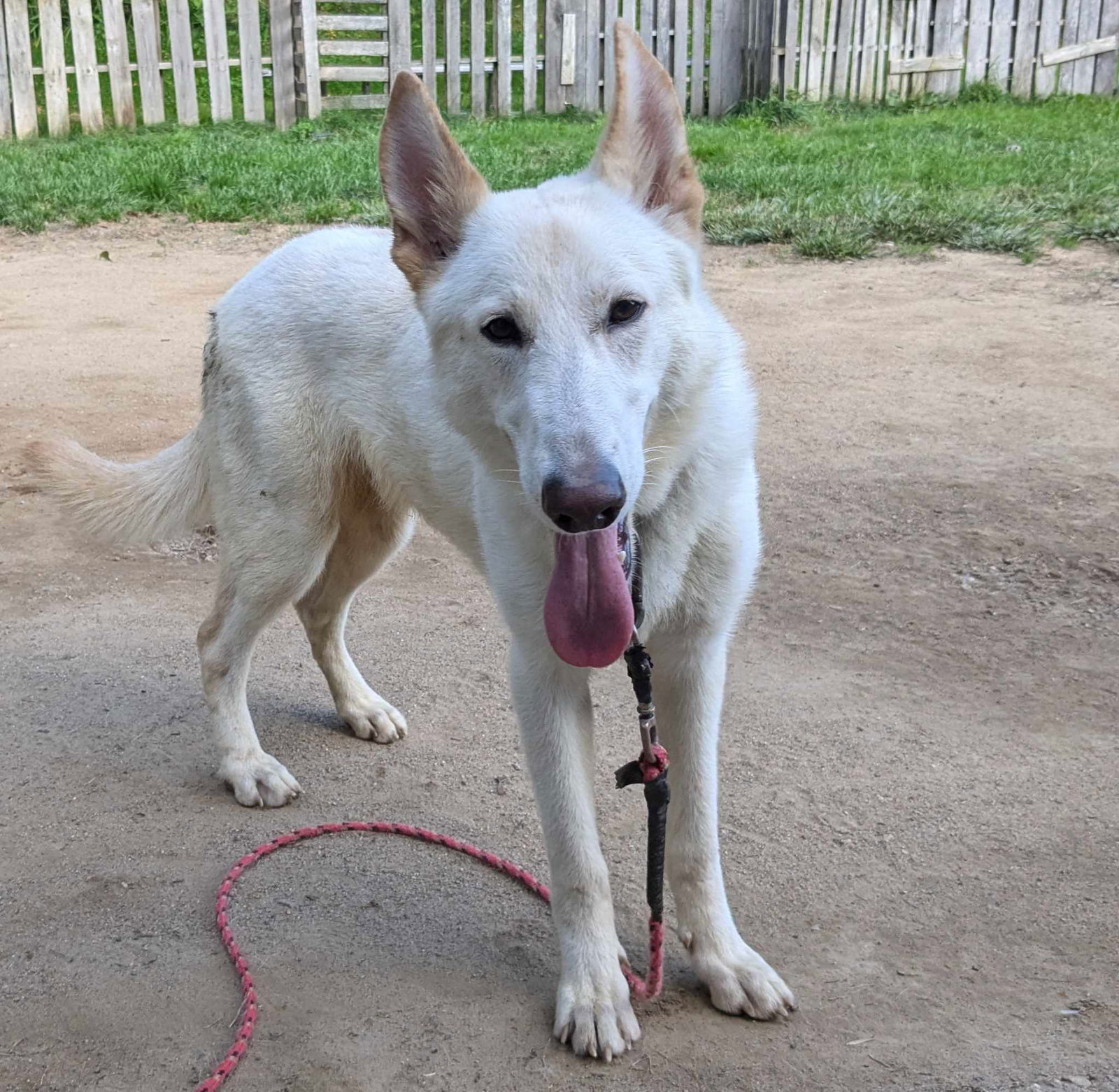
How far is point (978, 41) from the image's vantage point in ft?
45.3

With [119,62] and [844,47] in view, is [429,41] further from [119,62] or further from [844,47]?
[844,47]

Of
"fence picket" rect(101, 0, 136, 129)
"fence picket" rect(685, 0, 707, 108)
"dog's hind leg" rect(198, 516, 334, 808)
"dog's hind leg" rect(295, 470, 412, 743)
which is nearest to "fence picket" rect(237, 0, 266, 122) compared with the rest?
"fence picket" rect(101, 0, 136, 129)

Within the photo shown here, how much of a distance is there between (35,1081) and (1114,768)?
266 cm

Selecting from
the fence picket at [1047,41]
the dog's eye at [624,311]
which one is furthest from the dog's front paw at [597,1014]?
the fence picket at [1047,41]

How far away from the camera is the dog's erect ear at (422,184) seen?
2.52 metres

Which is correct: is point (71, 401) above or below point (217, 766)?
above

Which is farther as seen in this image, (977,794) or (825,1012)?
(977,794)

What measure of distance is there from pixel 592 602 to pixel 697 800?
610 mm

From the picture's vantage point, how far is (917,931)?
2740 millimetres

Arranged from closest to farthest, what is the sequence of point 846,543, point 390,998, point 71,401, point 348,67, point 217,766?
1. point 390,998
2. point 217,766
3. point 846,543
4. point 71,401
5. point 348,67

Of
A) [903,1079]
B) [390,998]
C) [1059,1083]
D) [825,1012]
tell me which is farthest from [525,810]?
[1059,1083]

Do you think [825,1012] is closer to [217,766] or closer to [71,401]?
[217,766]

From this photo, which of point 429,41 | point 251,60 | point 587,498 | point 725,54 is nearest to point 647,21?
point 725,54

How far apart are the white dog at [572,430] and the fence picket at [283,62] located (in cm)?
1057
